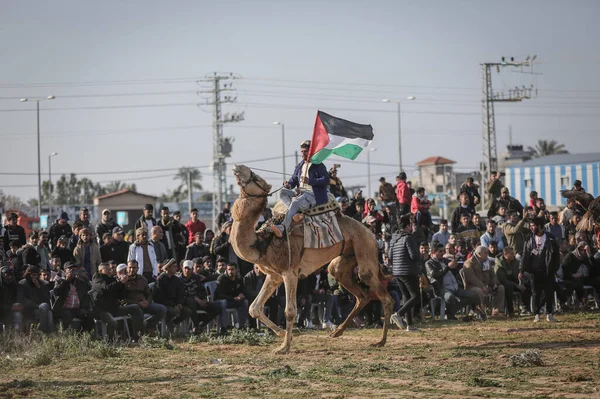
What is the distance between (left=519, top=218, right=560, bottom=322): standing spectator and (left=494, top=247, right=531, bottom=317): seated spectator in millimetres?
2024

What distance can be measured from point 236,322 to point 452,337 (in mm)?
5234

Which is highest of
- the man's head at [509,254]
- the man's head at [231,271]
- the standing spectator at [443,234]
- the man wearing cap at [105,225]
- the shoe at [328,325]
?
the man wearing cap at [105,225]

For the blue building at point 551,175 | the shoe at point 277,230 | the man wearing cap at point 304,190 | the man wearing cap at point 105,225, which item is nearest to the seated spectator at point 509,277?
the man wearing cap at point 304,190

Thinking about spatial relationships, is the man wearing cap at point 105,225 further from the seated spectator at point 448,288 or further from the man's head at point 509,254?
the man's head at point 509,254

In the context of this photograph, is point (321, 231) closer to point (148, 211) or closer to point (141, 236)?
point (141, 236)

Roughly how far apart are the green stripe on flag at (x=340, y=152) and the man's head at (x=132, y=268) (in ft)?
16.2

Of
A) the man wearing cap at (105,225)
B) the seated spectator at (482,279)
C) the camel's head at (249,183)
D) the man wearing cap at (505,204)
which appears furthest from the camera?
the man wearing cap at (505,204)

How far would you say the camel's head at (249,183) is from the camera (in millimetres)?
15594

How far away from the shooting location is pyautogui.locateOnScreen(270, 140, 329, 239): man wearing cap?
53.4 feet

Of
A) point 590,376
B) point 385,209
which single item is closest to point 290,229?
point 590,376

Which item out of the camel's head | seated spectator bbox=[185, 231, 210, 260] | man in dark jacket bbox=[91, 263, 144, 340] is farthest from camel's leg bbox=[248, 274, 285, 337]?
seated spectator bbox=[185, 231, 210, 260]

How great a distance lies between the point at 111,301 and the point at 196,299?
2.08 meters

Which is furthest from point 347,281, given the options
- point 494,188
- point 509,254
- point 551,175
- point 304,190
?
Result: point 551,175

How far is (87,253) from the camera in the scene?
69.4ft
